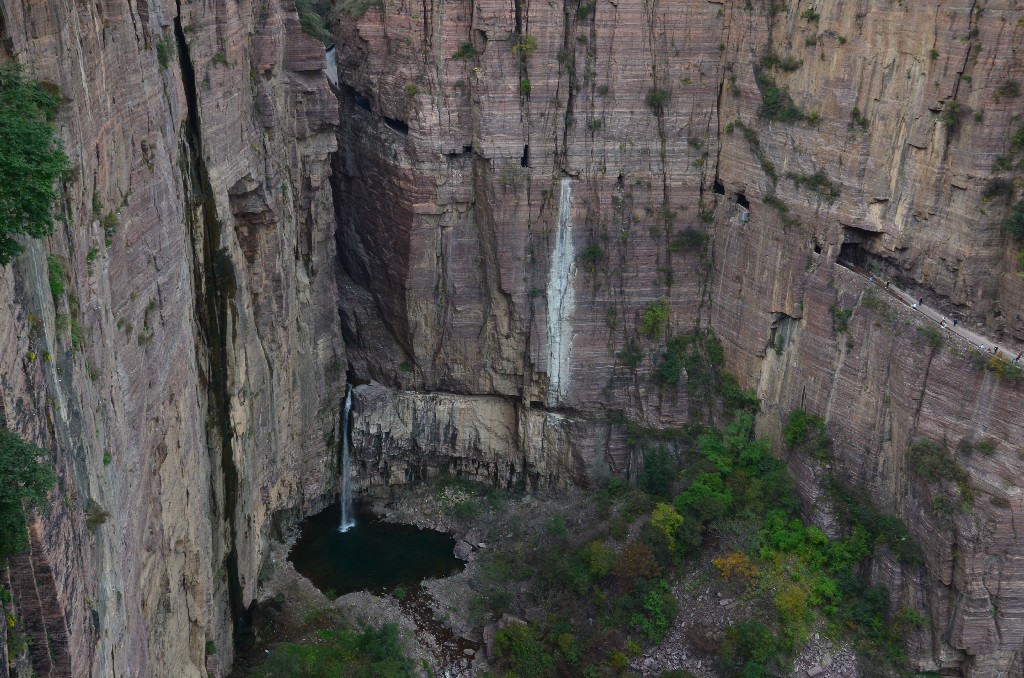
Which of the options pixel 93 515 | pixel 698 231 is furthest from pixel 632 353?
pixel 93 515

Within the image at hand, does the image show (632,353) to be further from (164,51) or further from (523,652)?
(164,51)

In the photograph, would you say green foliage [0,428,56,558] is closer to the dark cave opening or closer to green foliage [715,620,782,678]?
green foliage [715,620,782,678]

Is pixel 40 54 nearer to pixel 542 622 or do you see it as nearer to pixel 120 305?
pixel 120 305

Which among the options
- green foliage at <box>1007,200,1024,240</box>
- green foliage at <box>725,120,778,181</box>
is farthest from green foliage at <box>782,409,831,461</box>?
green foliage at <box>1007,200,1024,240</box>

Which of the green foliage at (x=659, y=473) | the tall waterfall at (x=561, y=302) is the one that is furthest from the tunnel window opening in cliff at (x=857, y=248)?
the green foliage at (x=659, y=473)

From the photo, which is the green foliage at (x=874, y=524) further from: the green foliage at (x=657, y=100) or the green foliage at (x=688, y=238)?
the green foliage at (x=657, y=100)

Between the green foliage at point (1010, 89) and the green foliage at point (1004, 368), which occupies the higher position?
the green foliage at point (1010, 89)

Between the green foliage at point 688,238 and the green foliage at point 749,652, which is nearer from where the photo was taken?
the green foliage at point 749,652
